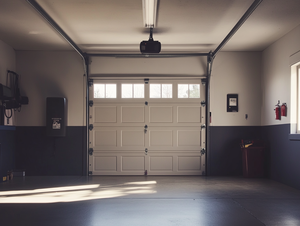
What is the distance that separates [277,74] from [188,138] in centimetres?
257

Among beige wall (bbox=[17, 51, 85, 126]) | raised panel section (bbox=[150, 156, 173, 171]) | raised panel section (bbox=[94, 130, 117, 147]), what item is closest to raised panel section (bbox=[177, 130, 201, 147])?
raised panel section (bbox=[150, 156, 173, 171])

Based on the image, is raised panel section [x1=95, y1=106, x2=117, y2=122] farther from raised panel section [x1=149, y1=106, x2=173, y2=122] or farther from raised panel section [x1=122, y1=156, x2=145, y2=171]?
raised panel section [x1=122, y1=156, x2=145, y2=171]

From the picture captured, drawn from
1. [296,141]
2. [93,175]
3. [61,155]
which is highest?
[296,141]

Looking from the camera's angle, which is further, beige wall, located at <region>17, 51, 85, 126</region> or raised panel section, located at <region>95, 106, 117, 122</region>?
raised panel section, located at <region>95, 106, 117, 122</region>

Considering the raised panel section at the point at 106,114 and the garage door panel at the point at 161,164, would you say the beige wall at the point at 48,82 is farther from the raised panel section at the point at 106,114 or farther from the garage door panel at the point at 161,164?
the garage door panel at the point at 161,164

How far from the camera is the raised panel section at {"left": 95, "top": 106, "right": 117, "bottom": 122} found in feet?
25.1

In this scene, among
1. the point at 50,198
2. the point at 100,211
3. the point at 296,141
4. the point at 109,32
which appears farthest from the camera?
the point at 109,32

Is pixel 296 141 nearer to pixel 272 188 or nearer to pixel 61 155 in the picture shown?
pixel 272 188

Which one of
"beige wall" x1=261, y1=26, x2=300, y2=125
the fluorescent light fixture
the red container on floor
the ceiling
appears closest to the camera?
the fluorescent light fixture

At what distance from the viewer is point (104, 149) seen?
761 centimetres

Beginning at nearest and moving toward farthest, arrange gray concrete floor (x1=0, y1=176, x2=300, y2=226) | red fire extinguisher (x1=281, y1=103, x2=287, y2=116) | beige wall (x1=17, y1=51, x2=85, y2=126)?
gray concrete floor (x1=0, y1=176, x2=300, y2=226) → red fire extinguisher (x1=281, y1=103, x2=287, y2=116) → beige wall (x1=17, y1=51, x2=85, y2=126)

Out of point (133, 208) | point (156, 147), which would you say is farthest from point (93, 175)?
point (133, 208)

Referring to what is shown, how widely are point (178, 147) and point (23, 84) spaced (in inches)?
165

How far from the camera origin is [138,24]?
227 inches
